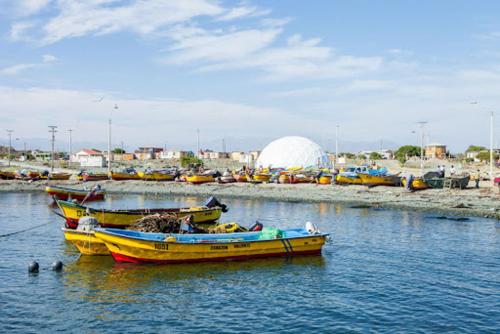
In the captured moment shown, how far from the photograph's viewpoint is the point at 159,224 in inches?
914

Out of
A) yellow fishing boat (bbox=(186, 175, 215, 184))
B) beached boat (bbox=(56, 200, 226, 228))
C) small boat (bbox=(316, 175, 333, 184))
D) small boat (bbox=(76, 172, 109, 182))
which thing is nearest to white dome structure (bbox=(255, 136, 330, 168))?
yellow fishing boat (bbox=(186, 175, 215, 184))

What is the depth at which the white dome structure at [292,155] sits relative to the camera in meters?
96.5

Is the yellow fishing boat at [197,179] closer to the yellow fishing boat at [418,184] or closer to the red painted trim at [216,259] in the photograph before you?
the yellow fishing boat at [418,184]

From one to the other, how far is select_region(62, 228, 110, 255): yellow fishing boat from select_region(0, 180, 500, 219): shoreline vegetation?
27164 mm

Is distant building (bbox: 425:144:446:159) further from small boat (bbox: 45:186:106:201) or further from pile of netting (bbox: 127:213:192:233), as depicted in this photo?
pile of netting (bbox: 127:213:192:233)

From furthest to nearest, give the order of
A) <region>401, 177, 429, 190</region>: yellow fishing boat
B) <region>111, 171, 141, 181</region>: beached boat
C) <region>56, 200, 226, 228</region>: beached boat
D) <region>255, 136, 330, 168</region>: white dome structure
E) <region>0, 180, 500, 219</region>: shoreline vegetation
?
<region>255, 136, 330, 168</region>: white dome structure → <region>111, 171, 141, 181</region>: beached boat → <region>401, 177, 429, 190</region>: yellow fishing boat → <region>0, 180, 500, 219</region>: shoreline vegetation → <region>56, 200, 226, 228</region>: beached boat

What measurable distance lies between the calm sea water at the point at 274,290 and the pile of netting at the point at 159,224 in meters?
2.14

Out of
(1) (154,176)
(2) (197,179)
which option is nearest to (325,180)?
(2) (197,179)

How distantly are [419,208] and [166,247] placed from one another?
27732 mm

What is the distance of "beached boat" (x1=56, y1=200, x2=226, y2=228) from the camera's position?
91.1ft

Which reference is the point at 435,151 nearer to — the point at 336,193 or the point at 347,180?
the point at 347,180

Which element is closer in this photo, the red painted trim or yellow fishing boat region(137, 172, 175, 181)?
the red painted trim

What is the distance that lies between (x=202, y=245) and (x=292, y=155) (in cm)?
7785

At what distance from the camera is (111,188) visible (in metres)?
65.5
